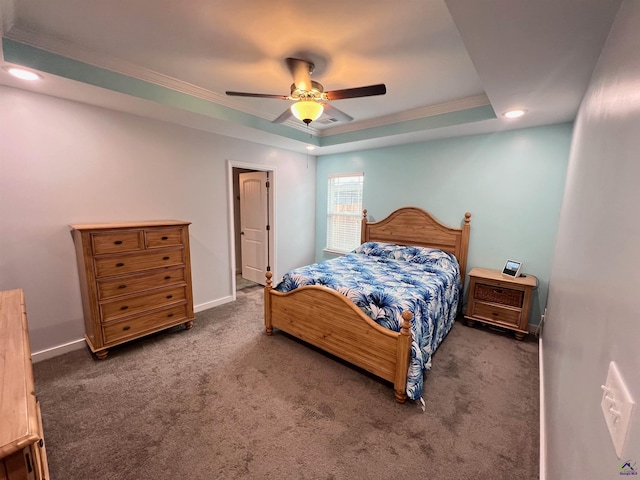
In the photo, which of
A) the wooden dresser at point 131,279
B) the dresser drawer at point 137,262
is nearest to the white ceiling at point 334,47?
the wooden dresser at point 131,279

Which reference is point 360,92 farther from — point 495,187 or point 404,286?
point 495,187

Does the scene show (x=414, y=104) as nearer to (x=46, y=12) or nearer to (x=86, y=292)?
(x=46, y=12)

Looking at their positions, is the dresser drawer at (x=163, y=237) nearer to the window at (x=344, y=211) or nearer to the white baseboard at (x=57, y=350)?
the white baseboard at (x=57, y=350)

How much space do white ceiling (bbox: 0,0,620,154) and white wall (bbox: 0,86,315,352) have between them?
0.24 metres

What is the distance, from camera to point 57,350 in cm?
259

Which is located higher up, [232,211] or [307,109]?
[307,109]

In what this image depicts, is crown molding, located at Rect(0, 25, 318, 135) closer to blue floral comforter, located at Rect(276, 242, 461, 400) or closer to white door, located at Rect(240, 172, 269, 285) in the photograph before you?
white door, located at Rect(240, 172, 269, 285)

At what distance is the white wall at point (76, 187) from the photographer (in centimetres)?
231

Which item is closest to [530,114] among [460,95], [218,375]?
[460,95]

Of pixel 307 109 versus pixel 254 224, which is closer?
pixel 307 109

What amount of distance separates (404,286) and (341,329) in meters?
0.72

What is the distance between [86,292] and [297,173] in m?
3.27

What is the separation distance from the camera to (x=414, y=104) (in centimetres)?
312

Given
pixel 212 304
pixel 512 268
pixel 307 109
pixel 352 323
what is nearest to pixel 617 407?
pixel 352 323
